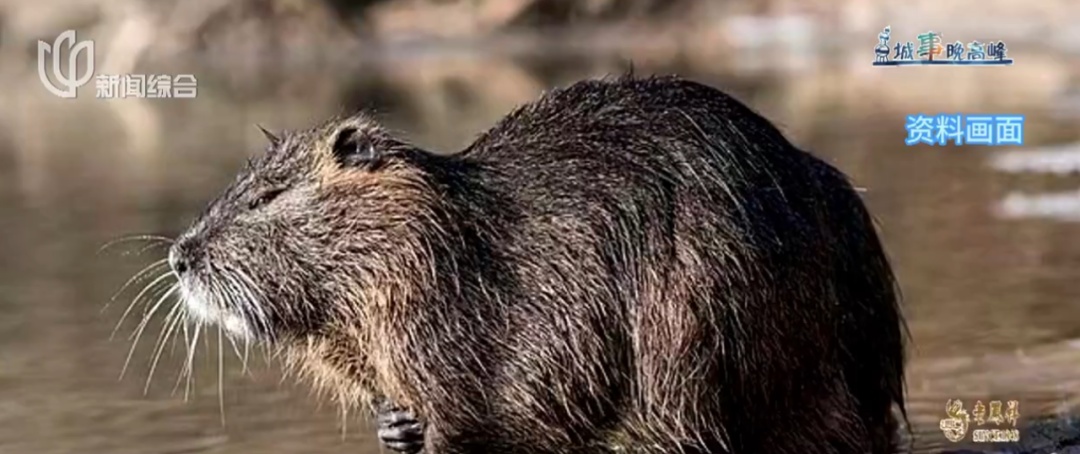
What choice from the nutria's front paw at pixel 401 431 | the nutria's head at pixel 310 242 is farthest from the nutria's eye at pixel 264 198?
Answer: the nutria's front paw at pixel 401 431

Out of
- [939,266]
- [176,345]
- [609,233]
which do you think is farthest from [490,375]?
[939,266]

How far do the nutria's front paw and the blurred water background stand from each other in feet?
3.64

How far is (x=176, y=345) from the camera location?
552 cm

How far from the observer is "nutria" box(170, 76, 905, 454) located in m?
3.19

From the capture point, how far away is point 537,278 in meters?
3.22

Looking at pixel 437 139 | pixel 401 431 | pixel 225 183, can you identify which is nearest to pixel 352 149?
pixel 401 431

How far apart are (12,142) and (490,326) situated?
7.99 m

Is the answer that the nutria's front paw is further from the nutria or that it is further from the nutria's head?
the nutria's head

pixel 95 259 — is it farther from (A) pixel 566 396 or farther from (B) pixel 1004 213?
(A) pixel 566 396

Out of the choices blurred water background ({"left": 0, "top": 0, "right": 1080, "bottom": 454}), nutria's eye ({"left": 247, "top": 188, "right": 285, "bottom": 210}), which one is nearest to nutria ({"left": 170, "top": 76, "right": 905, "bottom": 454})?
nutria's eye ({"left": 247, "top": 188, "right": 285, "bottom": 210})

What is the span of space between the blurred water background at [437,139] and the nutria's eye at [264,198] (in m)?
1.16
